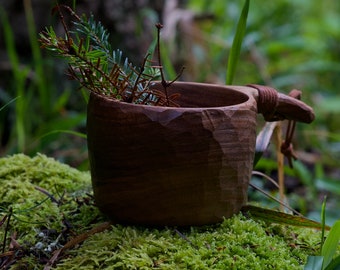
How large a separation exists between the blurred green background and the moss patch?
0.83m

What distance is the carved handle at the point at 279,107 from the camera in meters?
1.09

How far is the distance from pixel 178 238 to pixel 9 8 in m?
2.10

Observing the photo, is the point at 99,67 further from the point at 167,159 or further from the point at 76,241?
the point at 76,241

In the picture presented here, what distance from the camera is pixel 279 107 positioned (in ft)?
3.70

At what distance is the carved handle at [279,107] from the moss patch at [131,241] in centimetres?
23

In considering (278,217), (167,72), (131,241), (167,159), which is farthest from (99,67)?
(167,72)

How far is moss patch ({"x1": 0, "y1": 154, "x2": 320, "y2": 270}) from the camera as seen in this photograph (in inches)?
34.9

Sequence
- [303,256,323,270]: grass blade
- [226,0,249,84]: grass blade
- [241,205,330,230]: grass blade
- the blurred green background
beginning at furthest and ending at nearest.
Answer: the blurred green background, [226,0,249,84]: grass blade, [241,205,330,230]: grass blade, [303,256,323,270]: grass blade

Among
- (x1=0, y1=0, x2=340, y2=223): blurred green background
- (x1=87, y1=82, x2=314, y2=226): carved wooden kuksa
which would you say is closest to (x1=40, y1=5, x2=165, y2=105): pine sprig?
(x1=87, y1=82, x2=314, y2=226): carved wooden kuksa

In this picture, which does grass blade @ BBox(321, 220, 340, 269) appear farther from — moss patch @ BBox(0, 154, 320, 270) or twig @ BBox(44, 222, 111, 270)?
twig @ BBox(44, 222, 111, 270)

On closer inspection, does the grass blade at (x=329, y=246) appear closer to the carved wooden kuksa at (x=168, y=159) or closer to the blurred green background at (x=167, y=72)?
the carved wooden kuksa at (x=168, y=159)

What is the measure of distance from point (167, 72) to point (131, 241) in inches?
Answer: 59.6

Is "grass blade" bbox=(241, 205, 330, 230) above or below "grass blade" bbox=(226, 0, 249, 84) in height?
below

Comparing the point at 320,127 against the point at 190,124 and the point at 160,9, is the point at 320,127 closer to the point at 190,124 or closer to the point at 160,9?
the point at 160,9
